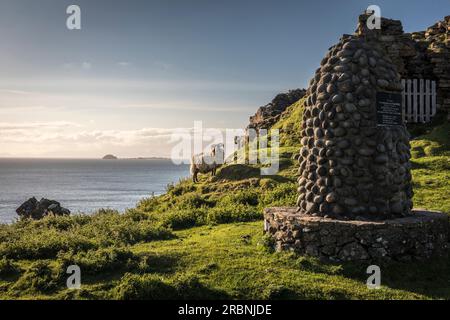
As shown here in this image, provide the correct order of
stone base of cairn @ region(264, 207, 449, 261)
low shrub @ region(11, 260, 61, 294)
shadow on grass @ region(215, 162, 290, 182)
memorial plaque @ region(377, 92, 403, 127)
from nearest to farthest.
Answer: low shrub @ region(11, 260, 61, 294)
stone base of cairn @ region(264, 207, 449, 261)
memorial plaque @ region(377, 92, 403, 127)
shadow on grass @ region(215, 162, 290, 182)

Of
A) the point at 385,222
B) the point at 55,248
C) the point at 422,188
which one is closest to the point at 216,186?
the point at 422,188

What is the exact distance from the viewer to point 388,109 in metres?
13.5

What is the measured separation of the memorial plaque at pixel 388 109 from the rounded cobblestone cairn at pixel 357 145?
145 millimetres

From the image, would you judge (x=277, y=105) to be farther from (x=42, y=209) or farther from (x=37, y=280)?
(x=37, y=280)

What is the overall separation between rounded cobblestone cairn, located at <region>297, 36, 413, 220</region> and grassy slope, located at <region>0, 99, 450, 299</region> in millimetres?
1713

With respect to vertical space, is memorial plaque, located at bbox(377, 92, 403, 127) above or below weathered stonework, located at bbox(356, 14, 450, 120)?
below

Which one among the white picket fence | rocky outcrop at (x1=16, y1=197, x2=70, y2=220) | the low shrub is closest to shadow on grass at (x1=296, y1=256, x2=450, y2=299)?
the low shrub

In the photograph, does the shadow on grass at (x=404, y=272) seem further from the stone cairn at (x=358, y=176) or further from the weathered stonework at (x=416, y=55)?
the weathered stonework at (x=416, y=55)

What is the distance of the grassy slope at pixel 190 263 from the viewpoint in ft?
36.2

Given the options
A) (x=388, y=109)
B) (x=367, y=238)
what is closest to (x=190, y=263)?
(x=367, y=238)

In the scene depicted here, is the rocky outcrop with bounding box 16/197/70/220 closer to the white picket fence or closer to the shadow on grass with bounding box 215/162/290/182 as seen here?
the shadow on grass with bounding box 215/162/290/182

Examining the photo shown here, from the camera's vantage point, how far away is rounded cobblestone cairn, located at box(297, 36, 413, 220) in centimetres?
1320
